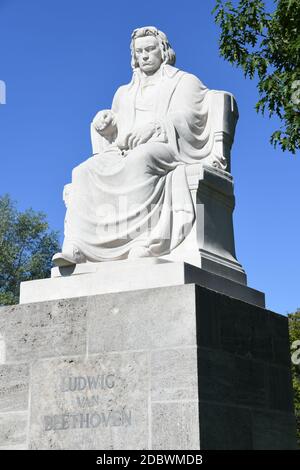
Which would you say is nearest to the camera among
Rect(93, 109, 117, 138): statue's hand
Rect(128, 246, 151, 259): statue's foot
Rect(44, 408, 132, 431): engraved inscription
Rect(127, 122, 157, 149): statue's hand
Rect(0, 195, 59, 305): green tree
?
Rect(44, 408, 132, 431): engraved inscription

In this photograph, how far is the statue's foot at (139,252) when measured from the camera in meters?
7.74

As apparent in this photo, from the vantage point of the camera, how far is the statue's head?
9250 millimetres

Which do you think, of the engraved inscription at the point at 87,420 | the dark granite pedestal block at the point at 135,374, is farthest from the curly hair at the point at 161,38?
the engraved inscription at the point at 87,420

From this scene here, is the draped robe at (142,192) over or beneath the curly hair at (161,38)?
beneath

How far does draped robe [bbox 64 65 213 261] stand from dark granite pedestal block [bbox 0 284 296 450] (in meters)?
0.77

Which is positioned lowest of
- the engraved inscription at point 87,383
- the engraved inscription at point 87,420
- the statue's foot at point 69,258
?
the engraved inscription at point 87,420

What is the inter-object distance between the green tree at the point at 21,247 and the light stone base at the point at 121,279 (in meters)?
23.0

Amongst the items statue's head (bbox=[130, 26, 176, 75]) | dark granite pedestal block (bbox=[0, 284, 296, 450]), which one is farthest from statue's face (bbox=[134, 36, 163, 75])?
dark granite pedestal block (bbox=[0, 284, 296, 450])

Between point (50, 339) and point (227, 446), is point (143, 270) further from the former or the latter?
point (227, 446)

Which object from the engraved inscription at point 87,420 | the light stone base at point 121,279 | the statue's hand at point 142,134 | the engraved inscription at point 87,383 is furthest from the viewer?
the statue's hand at point 142,134

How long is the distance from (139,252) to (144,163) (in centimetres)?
90

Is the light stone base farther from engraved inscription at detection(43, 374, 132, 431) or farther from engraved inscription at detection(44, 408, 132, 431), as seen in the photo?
engraved inscription at detection(44, 408, 132, 431)

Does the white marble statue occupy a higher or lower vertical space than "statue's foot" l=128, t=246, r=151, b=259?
higher

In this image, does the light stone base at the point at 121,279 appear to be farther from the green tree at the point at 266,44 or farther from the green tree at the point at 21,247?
the green tree at the point at 21,247
